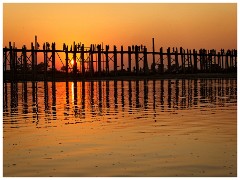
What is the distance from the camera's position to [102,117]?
60.4 feet

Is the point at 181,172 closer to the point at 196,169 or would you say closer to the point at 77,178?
the point at 196,169

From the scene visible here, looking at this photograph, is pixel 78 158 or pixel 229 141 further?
pixel 229 141

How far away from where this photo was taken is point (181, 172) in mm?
9422

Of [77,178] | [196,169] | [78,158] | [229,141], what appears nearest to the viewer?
[77,178]

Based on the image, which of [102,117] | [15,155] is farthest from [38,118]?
[15,155]

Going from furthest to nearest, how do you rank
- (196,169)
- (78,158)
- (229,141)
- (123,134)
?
(123,134), (229,141), (78,158), (196,169)

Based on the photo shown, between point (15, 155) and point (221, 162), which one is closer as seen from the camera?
point (221, 162)

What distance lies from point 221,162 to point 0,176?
341 centimetres

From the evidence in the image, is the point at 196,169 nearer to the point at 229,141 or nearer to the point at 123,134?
the point at 229,141

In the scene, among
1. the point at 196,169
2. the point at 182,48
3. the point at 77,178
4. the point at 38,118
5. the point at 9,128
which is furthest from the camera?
the point at 182,48

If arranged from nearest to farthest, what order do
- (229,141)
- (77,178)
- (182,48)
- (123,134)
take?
(77,178) < (229,141) < (123,134) < (182,48)

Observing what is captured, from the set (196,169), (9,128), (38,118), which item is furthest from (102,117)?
(196,169)

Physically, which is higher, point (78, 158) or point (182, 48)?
point (182, 48)

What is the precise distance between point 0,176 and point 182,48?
6871cm
